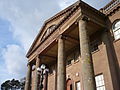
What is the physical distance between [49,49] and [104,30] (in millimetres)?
7577

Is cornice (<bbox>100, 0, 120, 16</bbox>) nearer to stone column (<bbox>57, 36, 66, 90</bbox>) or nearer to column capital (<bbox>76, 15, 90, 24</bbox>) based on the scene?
column capital (<bbox>76, 15, 90, 24</bbox>)

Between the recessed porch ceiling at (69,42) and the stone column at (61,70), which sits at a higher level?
the recessed porch ceiling at (69,42)

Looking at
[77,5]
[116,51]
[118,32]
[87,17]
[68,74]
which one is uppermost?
[77,5]

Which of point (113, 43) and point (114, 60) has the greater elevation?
point (113, 43)

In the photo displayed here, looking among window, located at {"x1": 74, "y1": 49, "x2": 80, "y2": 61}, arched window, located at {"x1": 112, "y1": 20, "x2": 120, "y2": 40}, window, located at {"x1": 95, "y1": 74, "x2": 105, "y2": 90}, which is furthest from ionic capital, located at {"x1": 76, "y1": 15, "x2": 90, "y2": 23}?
window, located at {"x1": 74, "y1": 49, "x2": 80, "y2": 61}

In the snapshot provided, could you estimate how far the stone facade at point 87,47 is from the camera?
12.0 meters

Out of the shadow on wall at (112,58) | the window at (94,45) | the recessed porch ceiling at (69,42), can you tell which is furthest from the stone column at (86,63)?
the window at (94,45)

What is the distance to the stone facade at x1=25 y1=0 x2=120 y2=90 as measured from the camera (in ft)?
39.2

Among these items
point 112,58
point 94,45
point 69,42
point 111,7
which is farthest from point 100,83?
point 111,7

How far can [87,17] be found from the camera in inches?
543

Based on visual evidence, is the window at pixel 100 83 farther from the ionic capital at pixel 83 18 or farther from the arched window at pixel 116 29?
the ionic capital at pixel 83 18

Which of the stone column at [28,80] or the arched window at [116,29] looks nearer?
the arched window at [116,29]

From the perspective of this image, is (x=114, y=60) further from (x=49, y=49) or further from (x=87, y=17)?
(x=49, y=49)

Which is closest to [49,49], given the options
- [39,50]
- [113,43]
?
[39,50]
